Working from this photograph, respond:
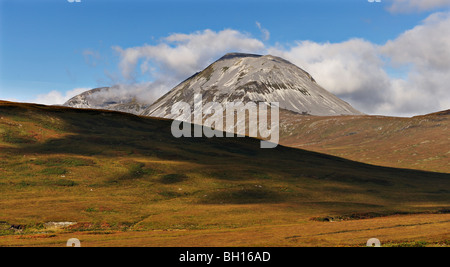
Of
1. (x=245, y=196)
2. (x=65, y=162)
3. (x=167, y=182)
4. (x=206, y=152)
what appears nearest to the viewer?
(x=245, y=196)

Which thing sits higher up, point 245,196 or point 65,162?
point 65,162

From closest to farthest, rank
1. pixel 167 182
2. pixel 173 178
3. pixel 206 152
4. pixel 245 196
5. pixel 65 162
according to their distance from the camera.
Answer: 1. pixel 245 196
2. pixel 167 182
3. pixel 173 178
4. pixel 65 162
5. pixel 206 152

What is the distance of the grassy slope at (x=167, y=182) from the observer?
7431 cm

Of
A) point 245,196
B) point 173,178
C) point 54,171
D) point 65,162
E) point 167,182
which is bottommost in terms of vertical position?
point 245,196

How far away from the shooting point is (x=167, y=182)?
106 metres

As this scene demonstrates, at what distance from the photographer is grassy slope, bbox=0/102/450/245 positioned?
74.3 meters

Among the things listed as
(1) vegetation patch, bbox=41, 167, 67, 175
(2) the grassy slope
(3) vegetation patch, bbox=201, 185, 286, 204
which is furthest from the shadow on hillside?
(1) vegetation patch, bbox=41, 167, 67, 175

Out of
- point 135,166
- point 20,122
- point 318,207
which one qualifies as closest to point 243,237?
point 318,207

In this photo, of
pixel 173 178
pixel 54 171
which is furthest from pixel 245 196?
pixel 54 171

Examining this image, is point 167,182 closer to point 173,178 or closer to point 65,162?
point 173,178
